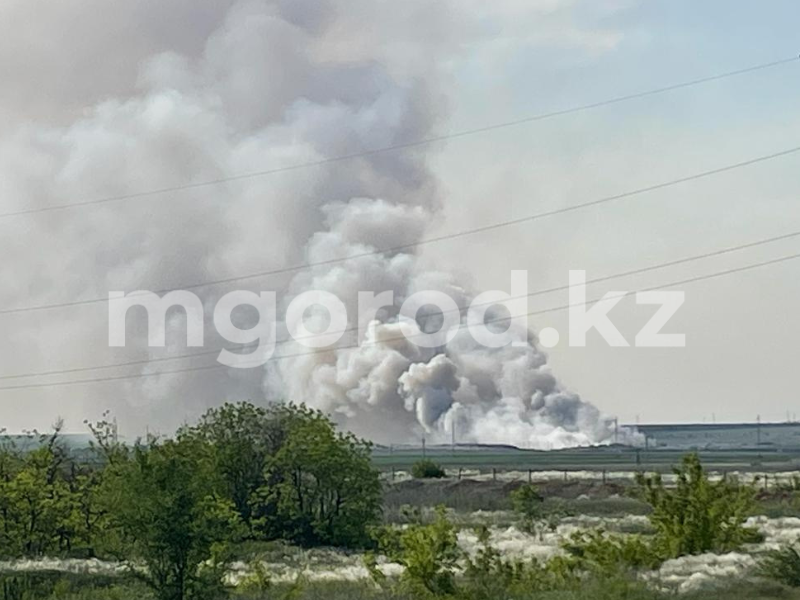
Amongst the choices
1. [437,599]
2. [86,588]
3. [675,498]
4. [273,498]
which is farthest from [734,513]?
[273,498]

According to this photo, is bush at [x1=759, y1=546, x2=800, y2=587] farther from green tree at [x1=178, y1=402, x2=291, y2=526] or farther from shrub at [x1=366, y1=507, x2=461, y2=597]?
green tree at [x1=178, y1=402, x2=291, y2=526]

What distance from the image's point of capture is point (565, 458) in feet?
572

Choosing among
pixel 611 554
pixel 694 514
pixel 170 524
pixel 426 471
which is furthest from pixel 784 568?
pixel 426 471

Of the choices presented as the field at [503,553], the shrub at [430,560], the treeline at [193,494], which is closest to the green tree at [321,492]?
the treeline at [193,494]

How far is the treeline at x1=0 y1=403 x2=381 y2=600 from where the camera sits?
93.8 feet

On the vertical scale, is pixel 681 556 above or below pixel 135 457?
below

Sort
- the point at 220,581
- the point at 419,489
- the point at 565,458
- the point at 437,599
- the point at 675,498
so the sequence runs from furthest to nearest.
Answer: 1. the point at 565,458
2. the point at 419,489
3. the point at 675,498
4. the point at 220,581
5. the point at 437,599

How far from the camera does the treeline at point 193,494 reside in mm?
28594

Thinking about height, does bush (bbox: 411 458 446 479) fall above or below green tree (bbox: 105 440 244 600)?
below

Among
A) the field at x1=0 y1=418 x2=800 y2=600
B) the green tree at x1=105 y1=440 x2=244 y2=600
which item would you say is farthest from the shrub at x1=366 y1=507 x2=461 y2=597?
the green tree at x1=105 y1=440 x2=244 y2=600

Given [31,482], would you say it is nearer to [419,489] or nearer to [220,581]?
[220,581]

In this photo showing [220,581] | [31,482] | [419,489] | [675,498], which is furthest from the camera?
[419,489]

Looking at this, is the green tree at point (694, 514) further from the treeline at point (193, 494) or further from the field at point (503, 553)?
the treeline at point (193, 494)

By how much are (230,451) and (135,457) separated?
23758mm
